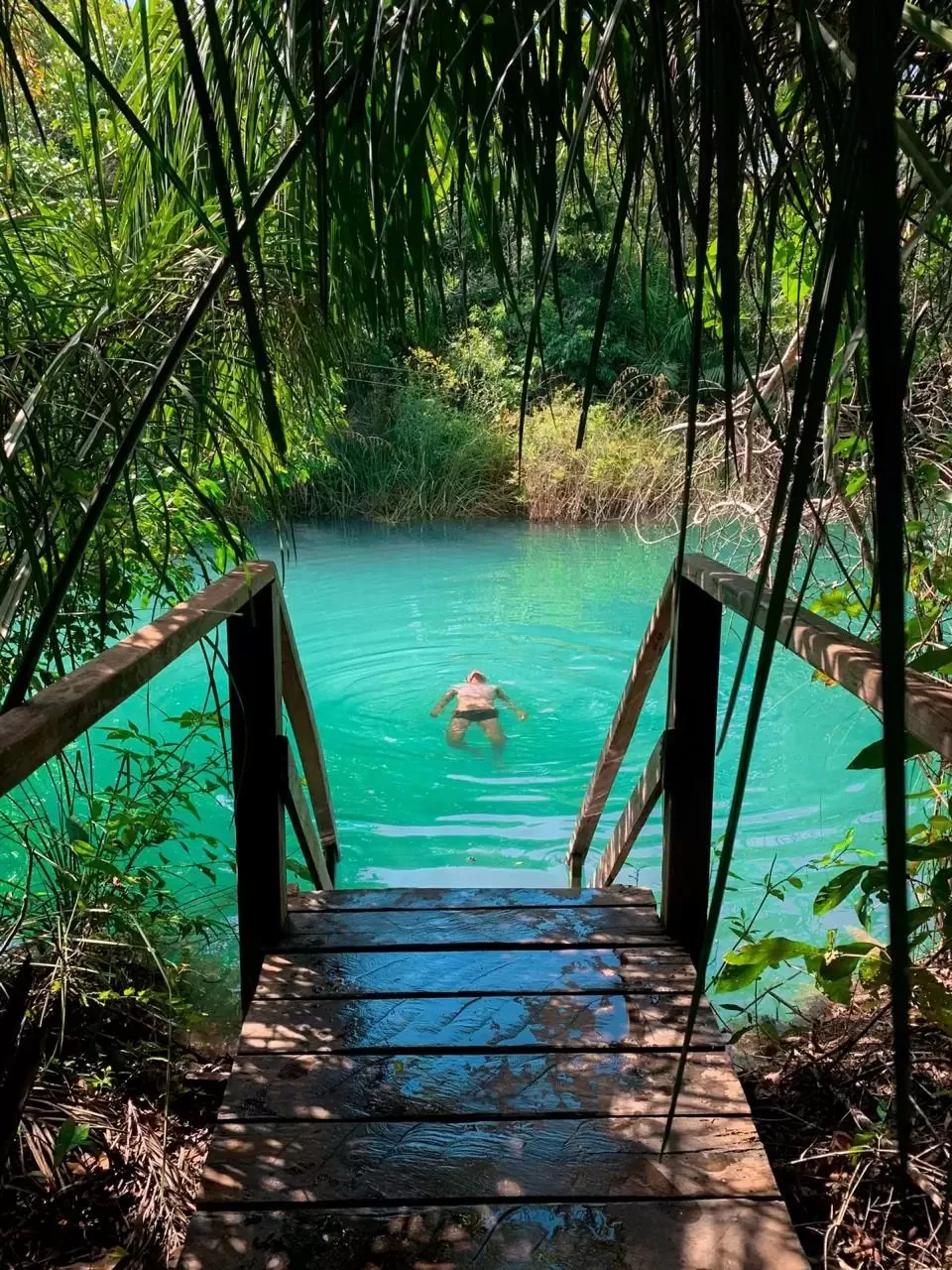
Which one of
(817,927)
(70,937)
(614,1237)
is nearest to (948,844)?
(614,1237)

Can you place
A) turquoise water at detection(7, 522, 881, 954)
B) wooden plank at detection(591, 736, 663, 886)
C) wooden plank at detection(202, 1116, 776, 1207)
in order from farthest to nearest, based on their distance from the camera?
1. turquoise water at detection(7, 522, 881, 954)
2. wooden plank at detection(591, 736, 663, 886)
3. wooden plank at detection(202, 1116, 776, 1207)

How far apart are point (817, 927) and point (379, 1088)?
2.36 m

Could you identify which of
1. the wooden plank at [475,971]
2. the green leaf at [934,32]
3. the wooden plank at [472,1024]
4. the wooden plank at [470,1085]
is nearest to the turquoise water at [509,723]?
the wooden plank at [475,971]

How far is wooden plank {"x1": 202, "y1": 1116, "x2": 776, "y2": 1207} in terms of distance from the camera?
4.04ft

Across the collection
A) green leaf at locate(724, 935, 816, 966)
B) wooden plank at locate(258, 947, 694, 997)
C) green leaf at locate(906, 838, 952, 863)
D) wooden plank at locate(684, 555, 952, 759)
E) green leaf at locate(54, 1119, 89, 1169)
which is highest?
wooden plank at locate(684, 555, 952, 759)

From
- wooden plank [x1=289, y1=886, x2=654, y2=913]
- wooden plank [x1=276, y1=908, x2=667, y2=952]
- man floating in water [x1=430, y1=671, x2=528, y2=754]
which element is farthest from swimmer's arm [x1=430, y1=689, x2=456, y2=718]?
wooden plank [x1=276, y1=908, x2=667, y2=952]

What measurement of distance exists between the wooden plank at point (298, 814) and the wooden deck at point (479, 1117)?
0.82 feet

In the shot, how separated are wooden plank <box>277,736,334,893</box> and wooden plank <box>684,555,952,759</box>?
0.90m

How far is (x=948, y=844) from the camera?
3.68 feet

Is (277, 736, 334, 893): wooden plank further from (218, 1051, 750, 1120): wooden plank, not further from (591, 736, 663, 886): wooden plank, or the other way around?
(591, 736, 663, 886): wooden plank

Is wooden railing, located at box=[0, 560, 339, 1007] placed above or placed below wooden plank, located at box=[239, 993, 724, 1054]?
above

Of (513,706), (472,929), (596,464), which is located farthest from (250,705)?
(596,464)

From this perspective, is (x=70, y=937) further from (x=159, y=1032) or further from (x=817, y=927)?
(x=817, y=927)

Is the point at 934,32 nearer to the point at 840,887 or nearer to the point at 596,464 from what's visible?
the point at 840,887
